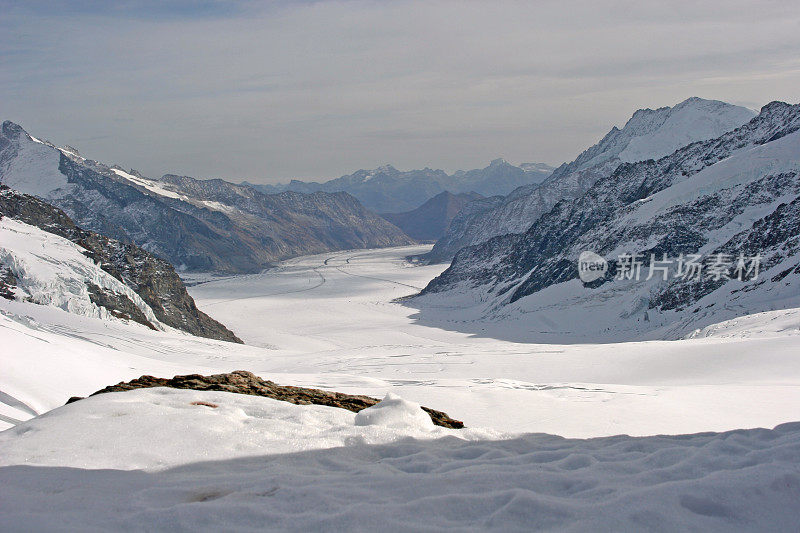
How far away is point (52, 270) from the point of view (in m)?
55.5

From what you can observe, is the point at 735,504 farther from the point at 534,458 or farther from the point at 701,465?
the point at 534,458

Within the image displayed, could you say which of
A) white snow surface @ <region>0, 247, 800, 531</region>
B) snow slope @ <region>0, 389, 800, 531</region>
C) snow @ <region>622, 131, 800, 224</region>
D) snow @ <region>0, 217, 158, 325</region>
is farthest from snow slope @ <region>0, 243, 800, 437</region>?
snow @ <region>622, 131, 800, 224</region>

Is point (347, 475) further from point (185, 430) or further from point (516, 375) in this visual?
point (516, 375)

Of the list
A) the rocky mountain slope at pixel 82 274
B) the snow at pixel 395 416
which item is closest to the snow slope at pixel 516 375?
the snow at pixel 395 416

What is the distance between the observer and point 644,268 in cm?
7638

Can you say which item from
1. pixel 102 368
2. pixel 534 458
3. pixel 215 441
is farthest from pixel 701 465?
pixel 102 368

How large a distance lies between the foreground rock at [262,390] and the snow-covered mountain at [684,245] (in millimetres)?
45907

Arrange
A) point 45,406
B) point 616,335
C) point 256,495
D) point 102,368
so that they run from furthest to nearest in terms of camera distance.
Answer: point 616,335
point 102,368
point 45,406
point 256,495

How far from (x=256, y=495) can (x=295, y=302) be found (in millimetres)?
122452

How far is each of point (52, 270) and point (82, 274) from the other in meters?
3.17

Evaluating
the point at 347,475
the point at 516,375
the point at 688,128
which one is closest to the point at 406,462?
the point at 347,475

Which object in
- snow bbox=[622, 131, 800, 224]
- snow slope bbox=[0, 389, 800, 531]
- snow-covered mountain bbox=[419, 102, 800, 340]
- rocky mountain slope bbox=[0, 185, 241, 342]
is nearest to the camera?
snow slope bbox=[0, 389, 800, 531]

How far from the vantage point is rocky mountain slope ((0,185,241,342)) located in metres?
52.6

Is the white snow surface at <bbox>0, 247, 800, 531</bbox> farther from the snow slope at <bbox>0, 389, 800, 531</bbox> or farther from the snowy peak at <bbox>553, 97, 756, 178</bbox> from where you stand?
the snowy peak at <bbox>553, 97, 756, 178</bbox>
